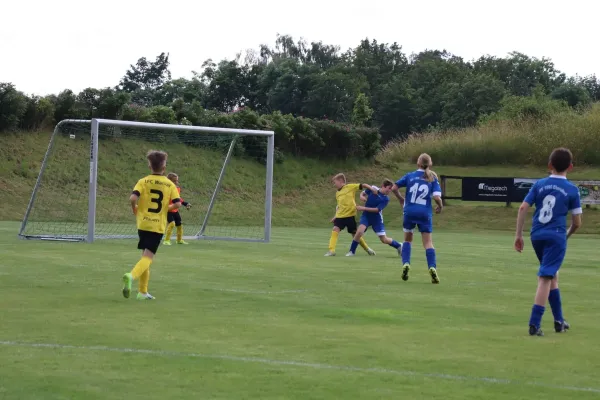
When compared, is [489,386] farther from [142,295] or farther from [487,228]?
[487,228]

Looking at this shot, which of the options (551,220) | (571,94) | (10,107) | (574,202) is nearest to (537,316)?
(551,220)

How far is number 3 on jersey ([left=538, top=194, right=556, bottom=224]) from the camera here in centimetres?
1024

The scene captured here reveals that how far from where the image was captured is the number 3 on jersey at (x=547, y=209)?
10242 millimetres

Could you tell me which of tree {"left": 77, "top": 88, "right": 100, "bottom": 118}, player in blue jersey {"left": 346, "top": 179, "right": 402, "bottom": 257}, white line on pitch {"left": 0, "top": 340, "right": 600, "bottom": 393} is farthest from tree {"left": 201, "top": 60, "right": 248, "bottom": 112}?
white line on pitch {"left": 0, "top": 340, "right": 600, "bottom": 393}

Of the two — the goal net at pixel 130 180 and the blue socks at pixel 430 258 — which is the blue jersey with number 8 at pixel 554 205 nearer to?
the blue socks at pixel 430 258

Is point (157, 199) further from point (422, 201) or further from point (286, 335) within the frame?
point (422, 201)

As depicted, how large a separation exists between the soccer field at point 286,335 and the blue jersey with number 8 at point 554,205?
1.07 m

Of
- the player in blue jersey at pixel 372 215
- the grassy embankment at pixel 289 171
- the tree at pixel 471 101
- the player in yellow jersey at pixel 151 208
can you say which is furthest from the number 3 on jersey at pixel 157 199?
the tree at pixel 471 101

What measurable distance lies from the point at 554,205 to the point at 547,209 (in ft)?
0.26

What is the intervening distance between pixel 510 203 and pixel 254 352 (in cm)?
3913

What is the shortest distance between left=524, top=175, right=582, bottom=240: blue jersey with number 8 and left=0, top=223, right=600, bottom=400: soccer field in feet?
3.52

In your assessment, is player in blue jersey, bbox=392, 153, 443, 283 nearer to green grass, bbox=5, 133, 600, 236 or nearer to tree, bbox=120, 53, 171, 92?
green grass, bbox=5, 133, 600, 236

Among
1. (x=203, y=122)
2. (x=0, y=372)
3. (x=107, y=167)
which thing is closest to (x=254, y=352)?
(x=0, y=372)

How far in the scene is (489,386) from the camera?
24.9 ft
